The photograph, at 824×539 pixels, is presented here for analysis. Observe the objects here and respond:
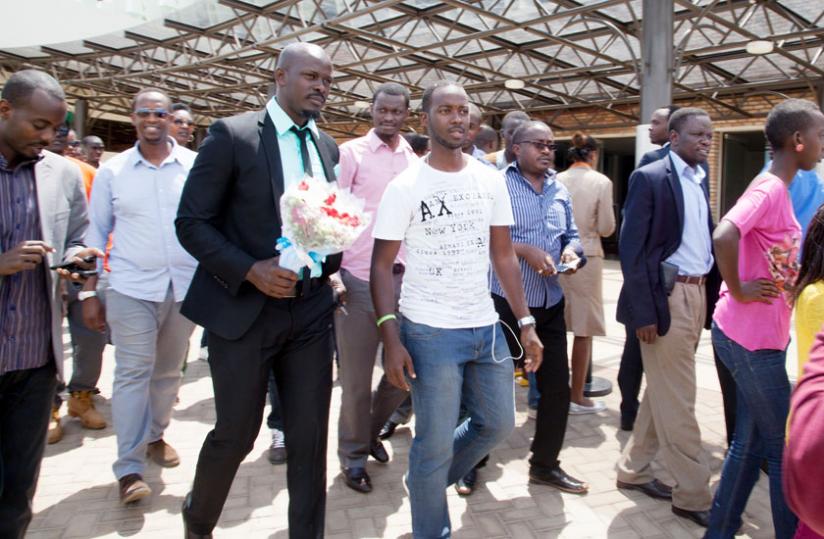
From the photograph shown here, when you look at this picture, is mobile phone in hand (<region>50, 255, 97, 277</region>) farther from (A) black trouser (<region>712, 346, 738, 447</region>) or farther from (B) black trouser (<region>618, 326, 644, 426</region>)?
(B) black trouser (<region>618, 326, 644, 426</region>)

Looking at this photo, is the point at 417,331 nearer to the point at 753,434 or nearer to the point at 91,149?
Answer: the point at 753,434

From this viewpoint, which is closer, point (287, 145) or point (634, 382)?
point (287, 145)

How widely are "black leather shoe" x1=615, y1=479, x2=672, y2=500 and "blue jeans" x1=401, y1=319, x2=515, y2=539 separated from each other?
1.15 m

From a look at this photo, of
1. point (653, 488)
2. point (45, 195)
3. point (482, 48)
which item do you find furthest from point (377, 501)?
point (482, 48)

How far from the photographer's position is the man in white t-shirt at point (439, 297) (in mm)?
2654

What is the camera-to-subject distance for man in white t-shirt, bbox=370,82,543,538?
2.65m

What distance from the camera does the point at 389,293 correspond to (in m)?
2.73

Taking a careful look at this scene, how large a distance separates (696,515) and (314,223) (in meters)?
2.40

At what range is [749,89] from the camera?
545 inches

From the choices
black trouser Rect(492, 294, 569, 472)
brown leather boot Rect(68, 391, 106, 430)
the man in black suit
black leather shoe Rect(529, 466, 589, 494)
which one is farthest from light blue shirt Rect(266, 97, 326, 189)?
brown leather boot Rect(68, 391, 106, 430)

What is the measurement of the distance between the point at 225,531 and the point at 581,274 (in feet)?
10.2

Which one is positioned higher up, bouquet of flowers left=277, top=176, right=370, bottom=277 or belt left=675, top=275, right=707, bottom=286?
bouquet of flowers left=277, top=176, right=370, bottom=277

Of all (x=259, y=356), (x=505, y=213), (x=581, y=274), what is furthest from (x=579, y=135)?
(x=259, y=356)

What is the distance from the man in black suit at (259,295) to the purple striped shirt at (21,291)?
0.55 m
